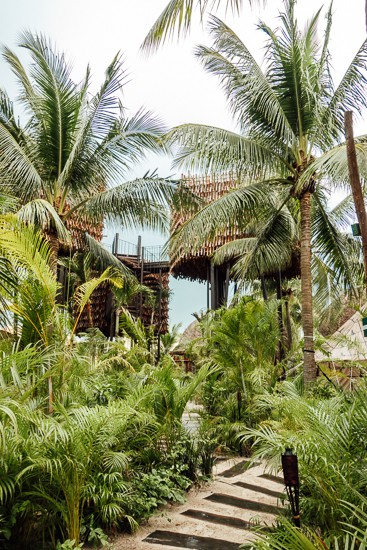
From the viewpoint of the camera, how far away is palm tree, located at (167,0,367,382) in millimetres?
8742

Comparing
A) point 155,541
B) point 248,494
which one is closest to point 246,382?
point 248,494

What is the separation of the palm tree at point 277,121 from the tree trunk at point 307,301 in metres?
0.02

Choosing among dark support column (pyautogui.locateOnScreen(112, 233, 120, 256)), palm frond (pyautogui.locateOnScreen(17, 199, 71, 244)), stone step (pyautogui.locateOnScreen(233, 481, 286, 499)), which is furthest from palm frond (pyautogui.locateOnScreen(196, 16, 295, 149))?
dark support column (pyautogui.locateOnScreen(112, 233, 120, 256))

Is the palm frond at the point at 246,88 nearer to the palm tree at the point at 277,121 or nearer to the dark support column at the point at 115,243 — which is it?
the palm tree at the point at 277,121

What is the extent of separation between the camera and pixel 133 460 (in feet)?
20.6

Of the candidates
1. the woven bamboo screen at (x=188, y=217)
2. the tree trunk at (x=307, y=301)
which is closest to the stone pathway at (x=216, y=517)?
the tree trunk at (x=307, y=301)

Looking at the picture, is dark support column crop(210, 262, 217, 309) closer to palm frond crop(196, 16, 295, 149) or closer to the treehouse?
the treehouse

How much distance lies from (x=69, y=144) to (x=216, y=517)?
727 cm

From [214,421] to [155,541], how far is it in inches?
Result: 151

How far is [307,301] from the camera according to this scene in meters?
8.47

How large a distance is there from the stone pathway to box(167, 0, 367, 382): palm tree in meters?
2.76

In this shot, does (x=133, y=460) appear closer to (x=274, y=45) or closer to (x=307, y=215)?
(x=307, y=215)

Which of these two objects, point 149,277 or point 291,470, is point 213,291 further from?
point 291,470

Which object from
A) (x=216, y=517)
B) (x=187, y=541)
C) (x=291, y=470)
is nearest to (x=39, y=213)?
(x=216, y=517)
